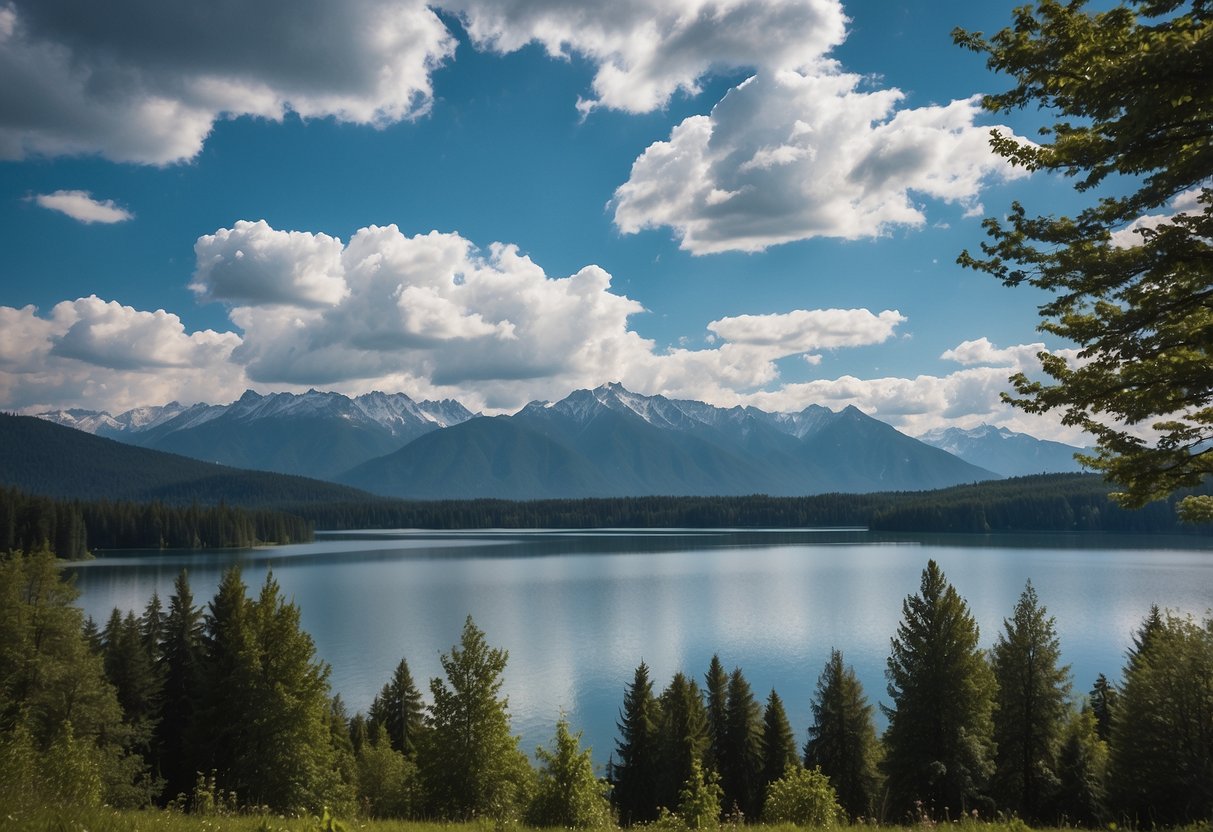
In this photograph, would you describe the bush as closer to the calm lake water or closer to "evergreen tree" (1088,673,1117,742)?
the calm lake water

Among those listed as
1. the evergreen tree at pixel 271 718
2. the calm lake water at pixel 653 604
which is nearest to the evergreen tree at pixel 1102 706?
the calm lake water at pixel 653 604

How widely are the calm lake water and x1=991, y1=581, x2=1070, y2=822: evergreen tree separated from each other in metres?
13.5

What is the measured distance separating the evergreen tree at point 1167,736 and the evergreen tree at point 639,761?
17784 millimetres

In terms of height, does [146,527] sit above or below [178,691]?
above

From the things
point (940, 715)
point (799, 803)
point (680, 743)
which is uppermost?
point (940, 715)

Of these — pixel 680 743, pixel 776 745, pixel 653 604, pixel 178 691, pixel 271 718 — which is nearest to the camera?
pixel 271 718

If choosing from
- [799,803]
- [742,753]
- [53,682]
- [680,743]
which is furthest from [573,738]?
[53,682]

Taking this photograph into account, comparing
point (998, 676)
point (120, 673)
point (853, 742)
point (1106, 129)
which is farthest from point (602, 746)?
point (1106, 129)

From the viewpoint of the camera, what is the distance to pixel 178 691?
36.9 metres

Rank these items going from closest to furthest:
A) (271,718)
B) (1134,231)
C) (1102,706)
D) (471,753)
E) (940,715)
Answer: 1. (1134,231)
2. (471,753)
3. (271,718)
4. (940,715)
5. (1102,706)

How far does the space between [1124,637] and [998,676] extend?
137ft

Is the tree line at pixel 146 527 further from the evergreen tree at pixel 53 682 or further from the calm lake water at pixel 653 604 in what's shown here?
the evergreen tree at pixel 53 682

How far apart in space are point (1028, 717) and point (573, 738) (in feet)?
61.0

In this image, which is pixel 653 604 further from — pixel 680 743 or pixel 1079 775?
pixel 1079 775
